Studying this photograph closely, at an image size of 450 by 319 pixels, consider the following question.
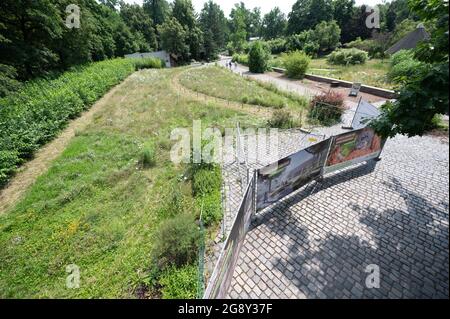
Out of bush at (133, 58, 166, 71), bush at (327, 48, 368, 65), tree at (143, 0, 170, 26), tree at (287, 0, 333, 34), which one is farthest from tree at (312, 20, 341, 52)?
tree at (143, 0, 170, 26)

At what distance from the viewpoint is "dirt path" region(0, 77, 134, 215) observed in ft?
23.3

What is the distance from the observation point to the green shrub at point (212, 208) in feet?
17.2

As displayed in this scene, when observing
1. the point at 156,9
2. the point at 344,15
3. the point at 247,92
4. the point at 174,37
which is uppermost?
the point at 156,9

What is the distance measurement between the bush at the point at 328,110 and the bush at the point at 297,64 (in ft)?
42.2

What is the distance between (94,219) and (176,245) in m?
2.98

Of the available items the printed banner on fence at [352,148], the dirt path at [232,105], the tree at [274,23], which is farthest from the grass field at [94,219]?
the tree at [274,23]

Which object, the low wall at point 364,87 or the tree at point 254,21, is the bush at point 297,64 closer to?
the low wall at point 364,87

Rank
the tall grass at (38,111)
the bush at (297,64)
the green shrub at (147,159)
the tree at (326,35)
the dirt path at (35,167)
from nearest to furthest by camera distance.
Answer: the dirt path at (35,167) → the green shrub at (147,159) → the tall grass at (38,111) → the bush at (297,64) → the tree at (326,35)

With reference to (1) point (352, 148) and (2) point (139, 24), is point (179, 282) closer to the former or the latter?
(1) point (352, 148)

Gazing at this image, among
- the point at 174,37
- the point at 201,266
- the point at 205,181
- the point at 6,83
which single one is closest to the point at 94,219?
the point at 205,181

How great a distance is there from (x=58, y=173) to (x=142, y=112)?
7.15 m

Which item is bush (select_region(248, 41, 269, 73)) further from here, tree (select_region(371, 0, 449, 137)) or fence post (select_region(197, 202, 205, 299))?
fence post (select_region(197, 202, 205, 299))

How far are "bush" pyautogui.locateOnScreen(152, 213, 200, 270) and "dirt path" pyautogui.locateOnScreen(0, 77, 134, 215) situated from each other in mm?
5989

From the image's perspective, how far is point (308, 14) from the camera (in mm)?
→ 53500
